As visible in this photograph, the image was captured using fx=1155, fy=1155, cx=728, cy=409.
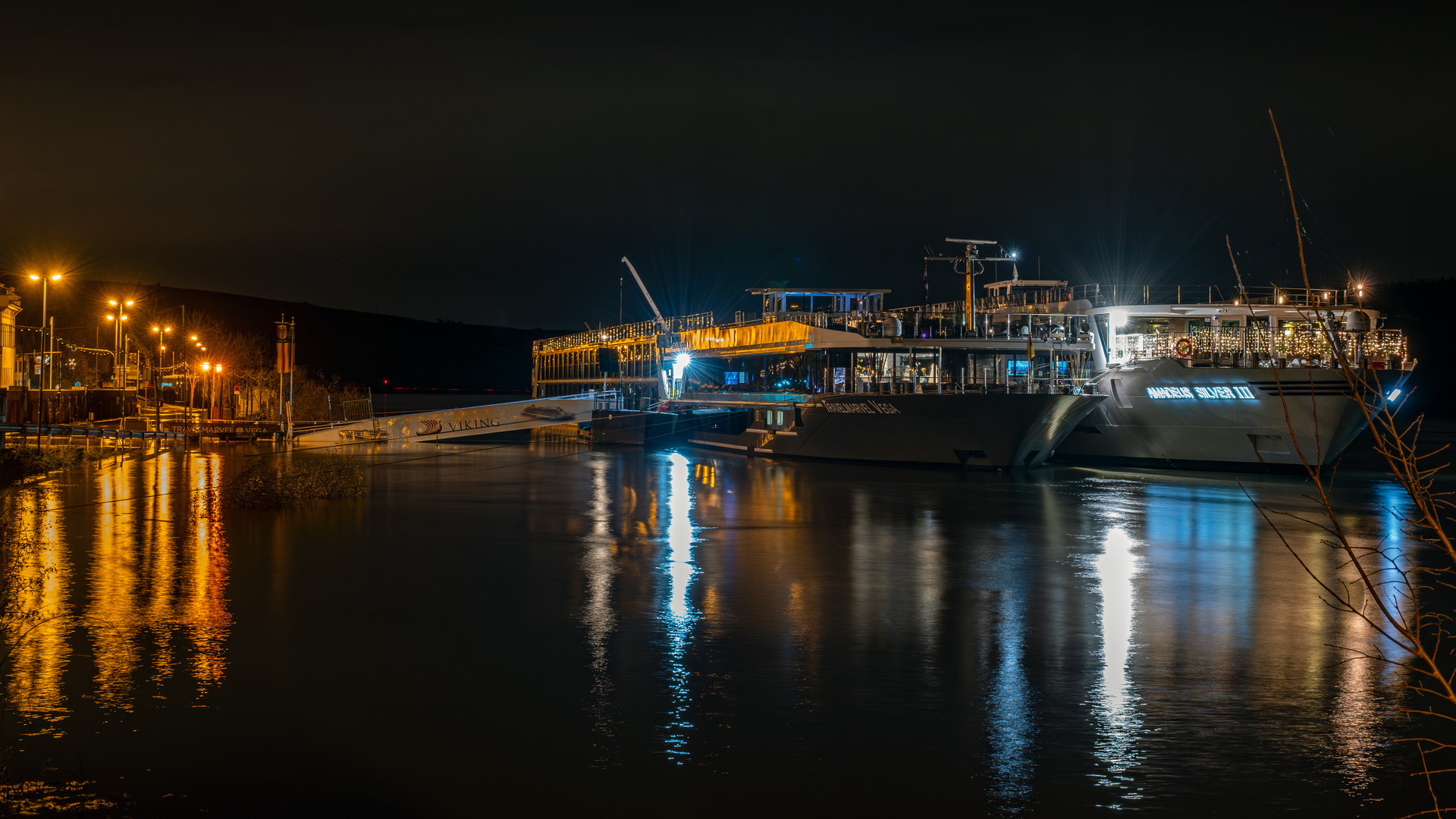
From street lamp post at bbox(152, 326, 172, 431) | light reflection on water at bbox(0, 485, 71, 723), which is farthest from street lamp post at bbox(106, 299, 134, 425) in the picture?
light reflection on water at bbox(0, 485, 71, 723)

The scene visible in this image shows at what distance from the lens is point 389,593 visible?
43.0 ft

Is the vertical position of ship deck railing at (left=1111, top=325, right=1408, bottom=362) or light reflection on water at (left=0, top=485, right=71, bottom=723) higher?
ship deck railing at (left=1111, top=325, right=1408, bottom=362)

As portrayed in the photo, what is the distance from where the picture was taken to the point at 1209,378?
35969 mm

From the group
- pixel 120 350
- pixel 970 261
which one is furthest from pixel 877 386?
pixel 120 350

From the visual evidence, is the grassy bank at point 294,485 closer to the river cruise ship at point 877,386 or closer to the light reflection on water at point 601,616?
the light reflection on water at point 601,616

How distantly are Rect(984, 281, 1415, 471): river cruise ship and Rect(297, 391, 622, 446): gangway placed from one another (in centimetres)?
2080

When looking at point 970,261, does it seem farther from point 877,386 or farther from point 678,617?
point 678,617

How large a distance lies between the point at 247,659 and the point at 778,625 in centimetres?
492

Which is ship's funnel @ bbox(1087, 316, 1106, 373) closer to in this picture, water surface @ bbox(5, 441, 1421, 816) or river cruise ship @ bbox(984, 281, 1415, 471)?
river cruise ship @ bbox(984, 281, 1415, 471)

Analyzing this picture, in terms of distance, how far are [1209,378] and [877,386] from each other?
10426 mm

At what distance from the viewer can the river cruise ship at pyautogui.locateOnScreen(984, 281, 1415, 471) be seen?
115 ft

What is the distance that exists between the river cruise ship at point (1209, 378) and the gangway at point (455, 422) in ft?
68.2

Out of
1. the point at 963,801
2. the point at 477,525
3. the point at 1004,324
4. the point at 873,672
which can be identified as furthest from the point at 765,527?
the point at 1004,324

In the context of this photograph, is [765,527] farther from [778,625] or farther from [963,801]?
[963,801]
